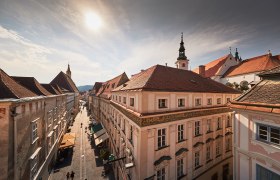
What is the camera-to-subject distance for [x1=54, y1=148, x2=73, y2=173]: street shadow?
2106cm

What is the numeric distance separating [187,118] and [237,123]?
16.4 feet

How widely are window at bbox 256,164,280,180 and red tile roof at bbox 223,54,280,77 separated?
29645mm

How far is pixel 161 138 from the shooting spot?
1180 centimetres

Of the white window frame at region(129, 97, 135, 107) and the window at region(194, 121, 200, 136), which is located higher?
the white window frame at region(129, 97, 135, 107)

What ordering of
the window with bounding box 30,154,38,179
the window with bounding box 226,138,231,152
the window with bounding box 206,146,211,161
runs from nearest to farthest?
the window with bounding box 30,154,38,179 < the window with bounding box 206,146,211,161 < the window with bounding box 226,138,231,152

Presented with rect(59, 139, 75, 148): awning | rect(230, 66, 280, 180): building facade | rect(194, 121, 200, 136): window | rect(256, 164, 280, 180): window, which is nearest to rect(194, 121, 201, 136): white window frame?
rect(194, 121, 200, 136): window

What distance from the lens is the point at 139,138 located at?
35.6ft

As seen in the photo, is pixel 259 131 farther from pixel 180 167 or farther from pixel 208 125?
A: pixel 208 125

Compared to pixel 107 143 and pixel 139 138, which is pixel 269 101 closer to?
pixel 139 138

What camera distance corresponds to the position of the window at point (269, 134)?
6801 millimetres

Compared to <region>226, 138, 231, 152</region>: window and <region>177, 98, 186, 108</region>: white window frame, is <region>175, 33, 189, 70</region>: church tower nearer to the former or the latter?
<region>226, 138, 231, 152</region>: window

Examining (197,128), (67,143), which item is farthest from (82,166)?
(197,128)

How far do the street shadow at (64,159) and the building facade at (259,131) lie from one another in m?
23.0

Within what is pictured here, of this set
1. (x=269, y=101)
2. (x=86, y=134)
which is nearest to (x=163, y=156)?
(x=269, y=101)
